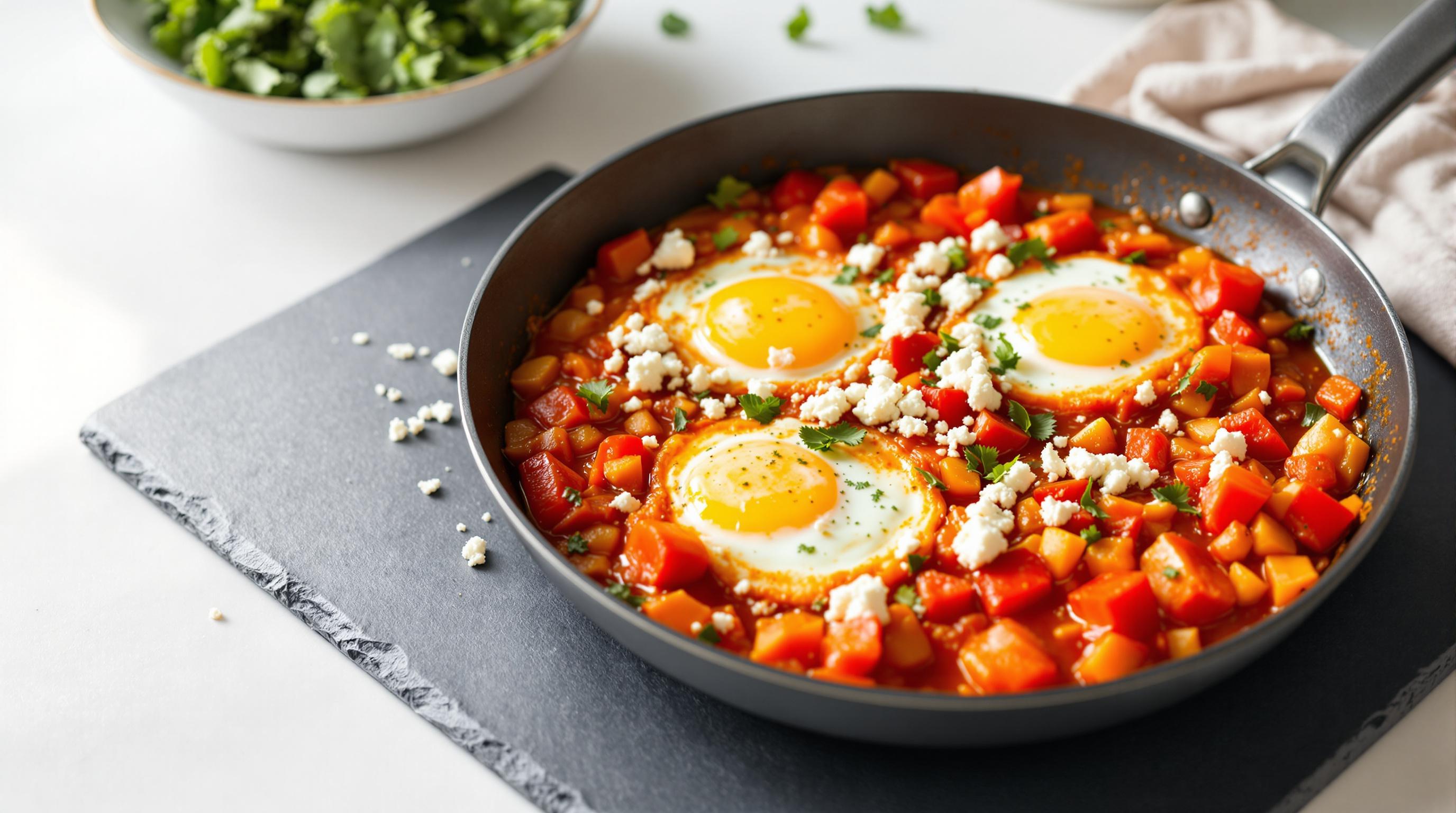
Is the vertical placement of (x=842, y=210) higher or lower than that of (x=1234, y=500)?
lower

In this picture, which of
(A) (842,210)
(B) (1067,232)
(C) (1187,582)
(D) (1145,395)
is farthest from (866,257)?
(C) (1187,582)

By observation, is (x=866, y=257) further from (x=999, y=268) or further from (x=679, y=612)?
(x=679, y=612)

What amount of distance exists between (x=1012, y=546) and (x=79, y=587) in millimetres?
2164

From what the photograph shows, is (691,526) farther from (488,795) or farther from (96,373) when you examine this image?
(96,373)

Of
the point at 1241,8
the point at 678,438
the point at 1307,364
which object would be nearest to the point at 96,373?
the point at 678,438

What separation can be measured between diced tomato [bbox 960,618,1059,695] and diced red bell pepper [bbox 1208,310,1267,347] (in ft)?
3.94

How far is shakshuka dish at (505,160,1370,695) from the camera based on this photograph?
2.52m

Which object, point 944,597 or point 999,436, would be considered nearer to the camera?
point 944,597

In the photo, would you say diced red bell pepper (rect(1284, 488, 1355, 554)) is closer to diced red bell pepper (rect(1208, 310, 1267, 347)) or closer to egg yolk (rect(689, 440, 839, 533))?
diced red bell pepper (rect(1208, 310, 1267, 347))

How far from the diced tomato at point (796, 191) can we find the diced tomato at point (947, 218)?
1.12ft

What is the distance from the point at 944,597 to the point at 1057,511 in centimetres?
35

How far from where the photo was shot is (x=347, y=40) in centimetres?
393

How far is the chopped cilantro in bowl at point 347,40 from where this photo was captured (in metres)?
3.88

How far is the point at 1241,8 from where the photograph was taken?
428 centimetres
